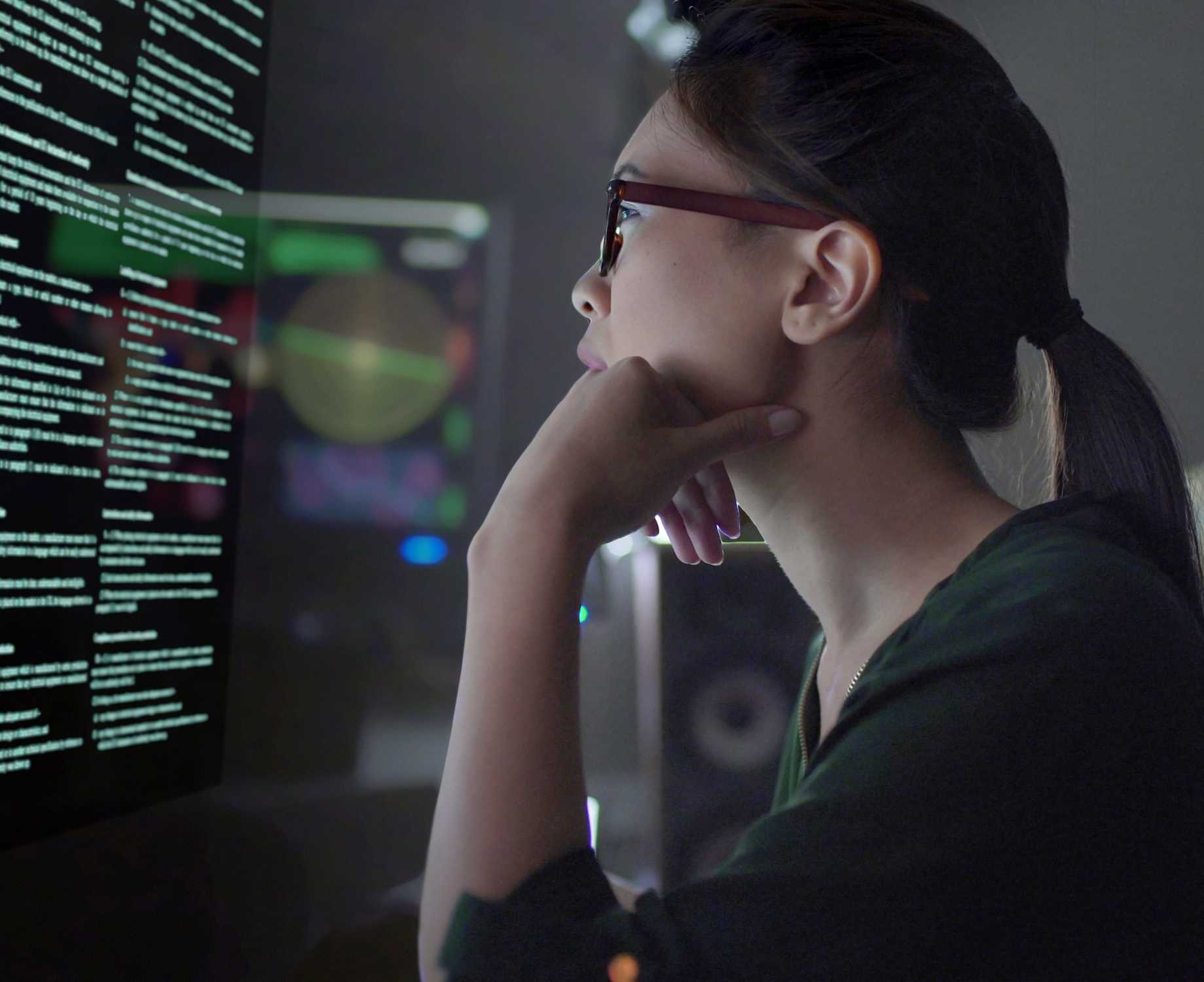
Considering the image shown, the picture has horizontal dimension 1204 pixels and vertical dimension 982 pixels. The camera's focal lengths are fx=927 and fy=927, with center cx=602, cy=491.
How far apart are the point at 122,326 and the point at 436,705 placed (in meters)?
0.76

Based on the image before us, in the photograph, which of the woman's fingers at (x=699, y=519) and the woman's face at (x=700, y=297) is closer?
the woman's face at (x=700, y=297)

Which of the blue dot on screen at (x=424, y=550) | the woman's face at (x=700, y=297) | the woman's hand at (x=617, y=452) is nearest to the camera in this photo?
the woman's hand at (x=617, y=452)

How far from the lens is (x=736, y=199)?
79 cm

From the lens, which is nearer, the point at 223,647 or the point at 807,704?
the point at 807,704

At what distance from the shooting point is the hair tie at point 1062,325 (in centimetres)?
82

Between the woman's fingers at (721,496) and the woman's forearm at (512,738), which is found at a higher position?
the woman's fingers at (721,496)

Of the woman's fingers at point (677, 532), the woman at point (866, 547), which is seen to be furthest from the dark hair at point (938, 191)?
the woman's fingers at point (677, 532)

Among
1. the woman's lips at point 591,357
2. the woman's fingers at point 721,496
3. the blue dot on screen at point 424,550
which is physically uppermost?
the woman's lips at point 591,357

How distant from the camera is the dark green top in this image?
0.47 metres

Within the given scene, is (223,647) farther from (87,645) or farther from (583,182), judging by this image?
(583,182)

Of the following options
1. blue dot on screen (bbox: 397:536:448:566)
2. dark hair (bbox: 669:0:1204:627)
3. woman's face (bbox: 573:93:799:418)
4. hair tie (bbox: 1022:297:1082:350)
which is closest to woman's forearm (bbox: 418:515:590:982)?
woman's face (bbox: 573:93:799:418)

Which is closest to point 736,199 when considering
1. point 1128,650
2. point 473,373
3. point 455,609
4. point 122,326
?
point 1128,650

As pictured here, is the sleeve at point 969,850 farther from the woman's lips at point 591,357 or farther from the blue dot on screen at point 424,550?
the blue dot on screen at point 424,550

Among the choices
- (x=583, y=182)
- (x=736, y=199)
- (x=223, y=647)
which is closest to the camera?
(x=736, y=199)
